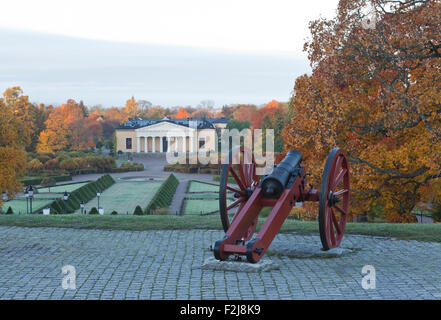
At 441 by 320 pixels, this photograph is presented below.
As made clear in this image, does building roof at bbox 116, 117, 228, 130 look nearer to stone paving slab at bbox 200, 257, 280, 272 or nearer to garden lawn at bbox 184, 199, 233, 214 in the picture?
garden lawn at bbox 184, 199, 233, 214

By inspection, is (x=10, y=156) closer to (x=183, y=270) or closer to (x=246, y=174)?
(x=246, y=174)

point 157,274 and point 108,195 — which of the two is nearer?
point 157,274

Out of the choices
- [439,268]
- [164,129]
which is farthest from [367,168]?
[164,129]

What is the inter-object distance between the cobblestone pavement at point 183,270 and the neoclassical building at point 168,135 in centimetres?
8229

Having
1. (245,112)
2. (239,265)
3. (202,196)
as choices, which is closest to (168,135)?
(245,112)

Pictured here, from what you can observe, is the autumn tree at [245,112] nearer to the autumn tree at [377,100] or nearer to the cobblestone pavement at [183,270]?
the autumn tree at [377,100]

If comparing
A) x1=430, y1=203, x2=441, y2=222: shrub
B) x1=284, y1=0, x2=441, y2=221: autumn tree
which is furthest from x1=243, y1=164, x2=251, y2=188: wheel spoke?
x1=430, y1=203, x2=441, y2=222: shrub

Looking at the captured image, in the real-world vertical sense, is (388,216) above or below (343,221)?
below

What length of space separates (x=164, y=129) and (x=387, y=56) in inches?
3580

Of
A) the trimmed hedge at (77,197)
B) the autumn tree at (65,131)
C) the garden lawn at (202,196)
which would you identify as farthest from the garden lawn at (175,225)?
the autumn tree at (65,131)

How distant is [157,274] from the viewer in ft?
26.7

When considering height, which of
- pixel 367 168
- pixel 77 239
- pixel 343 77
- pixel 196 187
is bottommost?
pixel 196 187

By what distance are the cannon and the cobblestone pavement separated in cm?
42
